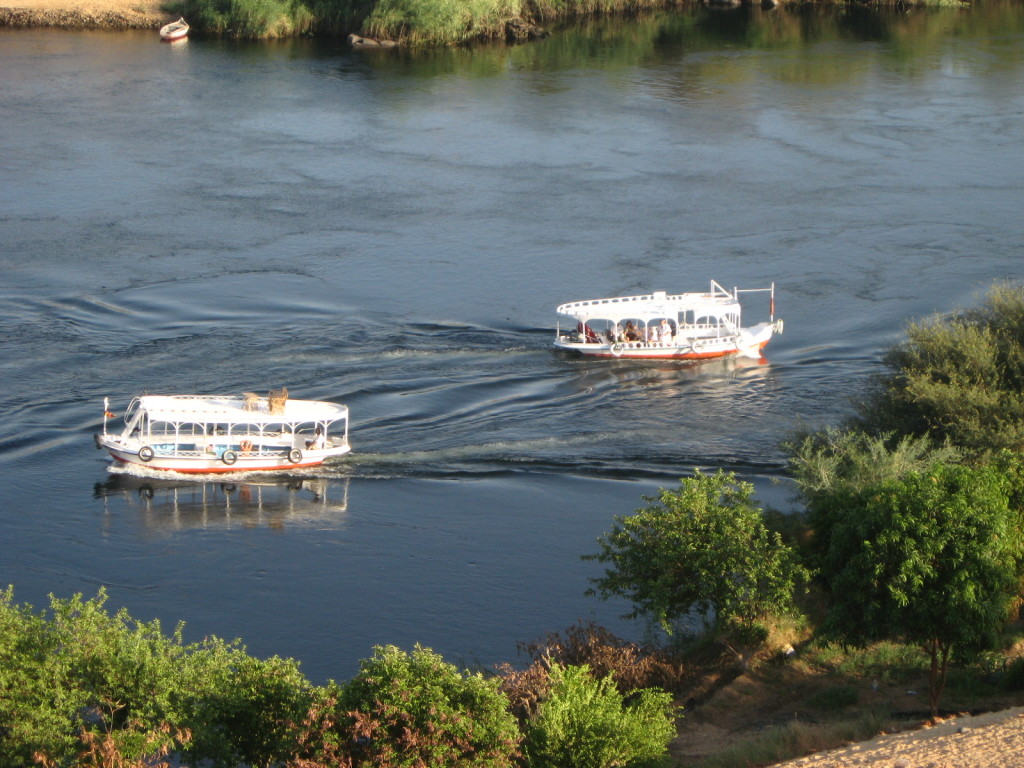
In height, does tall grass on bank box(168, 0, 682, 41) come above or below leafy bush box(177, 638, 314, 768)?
→ above

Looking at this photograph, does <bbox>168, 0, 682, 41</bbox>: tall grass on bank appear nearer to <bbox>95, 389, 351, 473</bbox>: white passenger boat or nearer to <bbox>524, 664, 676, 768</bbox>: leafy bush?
<bbox>95, 389, 351, 473</bbox>: white passenger boat

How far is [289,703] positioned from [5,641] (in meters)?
4.28

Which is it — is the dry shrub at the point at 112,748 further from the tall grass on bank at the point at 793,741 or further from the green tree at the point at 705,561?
the green tree at the point at 705,561

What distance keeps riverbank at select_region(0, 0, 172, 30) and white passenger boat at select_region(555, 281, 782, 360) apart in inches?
2229

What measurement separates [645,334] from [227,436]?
1477 cm

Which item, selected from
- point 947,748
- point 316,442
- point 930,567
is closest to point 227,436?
point 316,442

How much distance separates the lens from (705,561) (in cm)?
2328

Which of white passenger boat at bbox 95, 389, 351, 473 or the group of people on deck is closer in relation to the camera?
white passenger boat at bbox 95, 389, 351, 473

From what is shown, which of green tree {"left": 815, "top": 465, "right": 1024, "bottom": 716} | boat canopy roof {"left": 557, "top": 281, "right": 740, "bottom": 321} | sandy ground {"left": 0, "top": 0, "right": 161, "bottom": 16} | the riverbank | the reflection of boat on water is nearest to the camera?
green tree {"left": 815, "top": 465, "right": 1024, "bottom": 716}

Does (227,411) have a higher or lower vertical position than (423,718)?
lower

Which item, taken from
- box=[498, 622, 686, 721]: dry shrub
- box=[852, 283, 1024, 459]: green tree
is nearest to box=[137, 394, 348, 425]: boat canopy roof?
box=[498, 622, 686, 721]: dry shrub

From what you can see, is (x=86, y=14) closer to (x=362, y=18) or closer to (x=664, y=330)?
(x=362, y=18)

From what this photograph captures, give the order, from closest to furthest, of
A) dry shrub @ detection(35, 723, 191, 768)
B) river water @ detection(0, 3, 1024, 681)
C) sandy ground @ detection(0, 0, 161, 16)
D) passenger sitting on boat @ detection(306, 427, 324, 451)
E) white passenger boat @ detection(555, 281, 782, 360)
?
dry shrub @ detection(35, 723, 191, 768) < river water @ detection(0, 3, 1024, 681) < passenger sitting on boat @ detection(306, 427, 324, 451) < white passenger boat @ detection(555, 281, 782, 360) < sandy ground @ detection(0, 0, 161, 16)

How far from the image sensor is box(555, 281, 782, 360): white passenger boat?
43562mm
